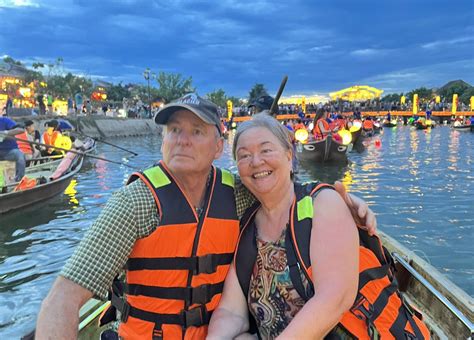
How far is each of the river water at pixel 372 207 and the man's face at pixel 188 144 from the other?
349cm

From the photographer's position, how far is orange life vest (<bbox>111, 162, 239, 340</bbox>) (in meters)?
1.82

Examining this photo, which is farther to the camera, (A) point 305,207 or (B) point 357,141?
(B) point 357,141

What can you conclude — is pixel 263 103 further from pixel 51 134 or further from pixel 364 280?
pixel 51 134

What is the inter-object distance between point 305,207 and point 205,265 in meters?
0.55

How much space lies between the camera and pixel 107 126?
36500 mm

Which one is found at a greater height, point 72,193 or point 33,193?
point 33,193

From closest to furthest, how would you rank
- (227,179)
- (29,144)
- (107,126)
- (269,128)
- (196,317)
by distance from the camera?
1. (196,317)
2. (269,128)
3. (227,179)
4. (29,144)
5. (107,126)

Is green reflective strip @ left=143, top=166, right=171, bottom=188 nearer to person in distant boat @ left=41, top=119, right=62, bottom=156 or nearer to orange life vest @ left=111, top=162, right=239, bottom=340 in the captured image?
orange life vest @ left=111, top=162, right=239, bottom=340

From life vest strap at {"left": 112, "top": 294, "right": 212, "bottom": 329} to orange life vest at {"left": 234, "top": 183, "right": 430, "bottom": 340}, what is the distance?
235 mm

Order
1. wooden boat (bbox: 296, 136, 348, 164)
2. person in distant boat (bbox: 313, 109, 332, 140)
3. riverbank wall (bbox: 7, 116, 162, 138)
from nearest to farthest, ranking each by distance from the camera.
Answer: wooden boat (bbox: 296, 136, 348, 164)
person in distant boat (bbox: 313, 109, 332, 140)
riverbank wall (bbox: 7, 116, 162, 138)

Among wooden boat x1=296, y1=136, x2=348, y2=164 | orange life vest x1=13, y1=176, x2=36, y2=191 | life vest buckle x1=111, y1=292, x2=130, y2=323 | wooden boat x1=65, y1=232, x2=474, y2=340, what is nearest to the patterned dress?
life vest buckle x1=111, y1=292, x2=130, y2=323

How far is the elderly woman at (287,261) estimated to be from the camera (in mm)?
1663

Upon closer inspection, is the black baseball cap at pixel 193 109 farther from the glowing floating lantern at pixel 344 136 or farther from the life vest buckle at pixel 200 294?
the glowing floating lantern at pixel 344 136

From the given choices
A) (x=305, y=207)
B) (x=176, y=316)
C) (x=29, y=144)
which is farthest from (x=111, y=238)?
(x=29, y=144)
